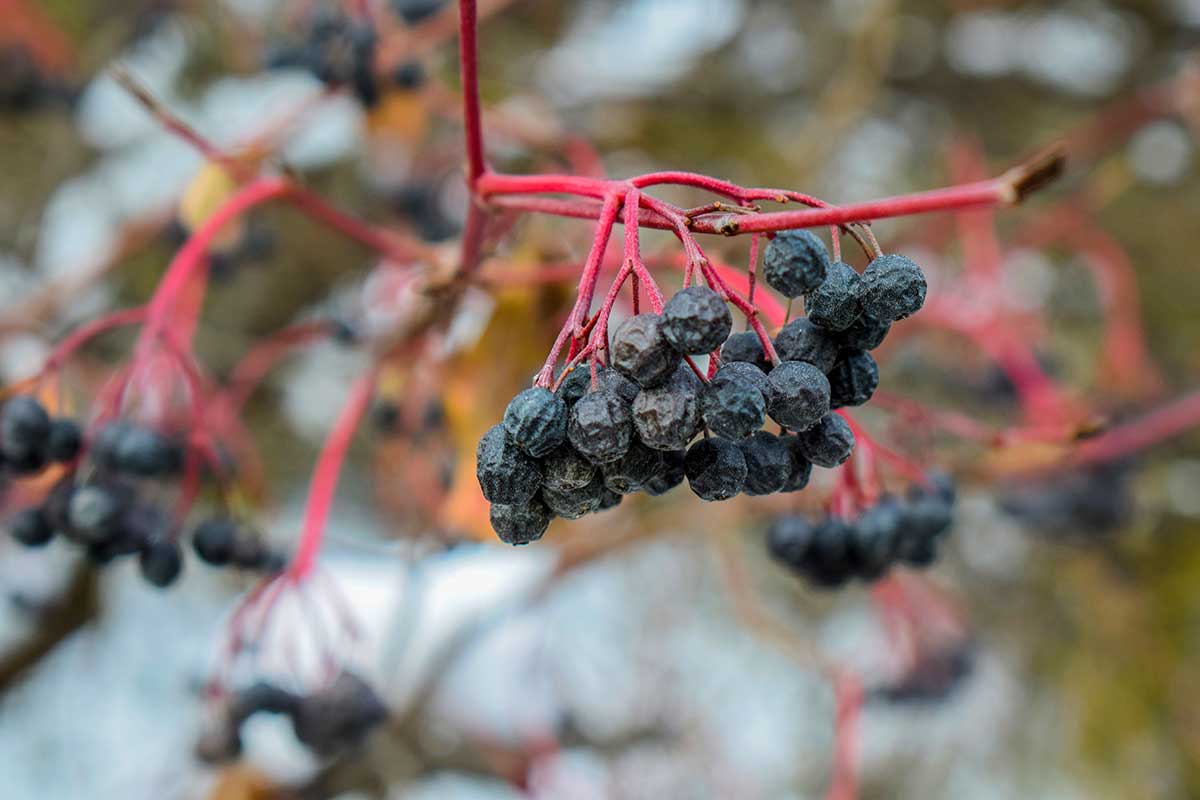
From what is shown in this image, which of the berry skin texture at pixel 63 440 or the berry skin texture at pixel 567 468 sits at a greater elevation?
the berry skin texture at pixel 567 468

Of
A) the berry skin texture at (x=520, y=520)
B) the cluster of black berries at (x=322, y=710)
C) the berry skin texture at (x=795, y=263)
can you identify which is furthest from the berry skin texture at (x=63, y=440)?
the berry skin texture at (x=795, y=263)

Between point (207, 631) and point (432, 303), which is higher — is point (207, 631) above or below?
below

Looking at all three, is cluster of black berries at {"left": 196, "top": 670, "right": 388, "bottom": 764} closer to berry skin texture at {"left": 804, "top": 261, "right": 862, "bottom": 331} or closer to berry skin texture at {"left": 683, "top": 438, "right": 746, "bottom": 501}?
berry skin texture at {"left": 683, "top": 438, "right": 746, "bottom": 501}

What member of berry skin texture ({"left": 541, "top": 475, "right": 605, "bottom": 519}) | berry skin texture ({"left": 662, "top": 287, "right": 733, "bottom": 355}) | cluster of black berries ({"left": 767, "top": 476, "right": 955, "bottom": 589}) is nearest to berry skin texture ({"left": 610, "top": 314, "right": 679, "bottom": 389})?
berry skin texture ({"left": 662, "top": 287, "right": 733, "bottom": 355})

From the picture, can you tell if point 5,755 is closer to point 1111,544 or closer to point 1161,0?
point 1111,544

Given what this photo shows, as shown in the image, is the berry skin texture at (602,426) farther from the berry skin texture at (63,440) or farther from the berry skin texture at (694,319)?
the berry skin texture at (63,440)

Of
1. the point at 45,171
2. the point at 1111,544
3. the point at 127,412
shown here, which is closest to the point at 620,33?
the point at 45,171
